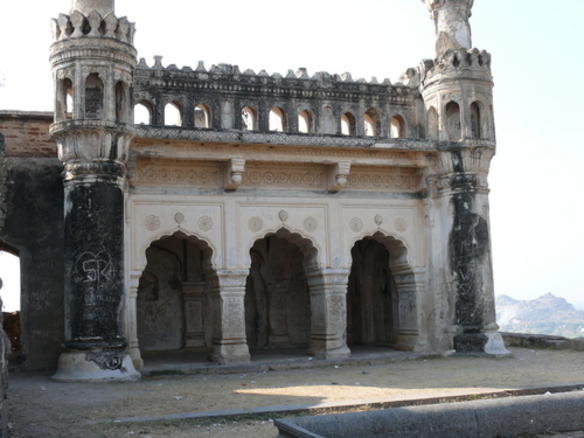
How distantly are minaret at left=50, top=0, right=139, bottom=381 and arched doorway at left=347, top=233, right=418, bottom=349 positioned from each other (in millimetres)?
5541

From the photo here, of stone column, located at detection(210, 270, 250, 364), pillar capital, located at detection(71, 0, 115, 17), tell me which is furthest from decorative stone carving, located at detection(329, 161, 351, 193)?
pillar capital, located at detection(71, 0, 115, 17)

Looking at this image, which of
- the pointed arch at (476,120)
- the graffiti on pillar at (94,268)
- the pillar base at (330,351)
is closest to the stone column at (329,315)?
the pillar base at (330,351)

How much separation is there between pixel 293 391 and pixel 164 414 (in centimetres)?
212

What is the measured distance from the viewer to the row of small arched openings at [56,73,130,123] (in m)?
11.6

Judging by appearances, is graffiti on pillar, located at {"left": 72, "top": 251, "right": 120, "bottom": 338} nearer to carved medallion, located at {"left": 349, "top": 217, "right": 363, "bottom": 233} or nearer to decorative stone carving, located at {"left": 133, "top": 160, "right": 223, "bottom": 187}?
decorative stone carving, located at {"left": 133, "top": 160, "right": 223, "bottom": 187}

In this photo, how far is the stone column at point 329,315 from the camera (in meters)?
13.3

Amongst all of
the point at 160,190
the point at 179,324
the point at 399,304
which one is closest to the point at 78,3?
the point at 160,190

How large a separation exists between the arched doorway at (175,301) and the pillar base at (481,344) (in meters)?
4.98

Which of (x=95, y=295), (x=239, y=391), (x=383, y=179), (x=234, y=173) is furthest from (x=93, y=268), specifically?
(x=383, y=179)

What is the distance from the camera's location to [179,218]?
12.8 meters

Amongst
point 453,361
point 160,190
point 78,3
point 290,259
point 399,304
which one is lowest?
point 453,361

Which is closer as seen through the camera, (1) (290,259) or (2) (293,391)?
(2) (293,391)

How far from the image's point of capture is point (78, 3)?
467 inches

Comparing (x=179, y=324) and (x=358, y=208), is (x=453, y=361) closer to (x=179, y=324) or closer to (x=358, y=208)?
(x=358, y=208)
